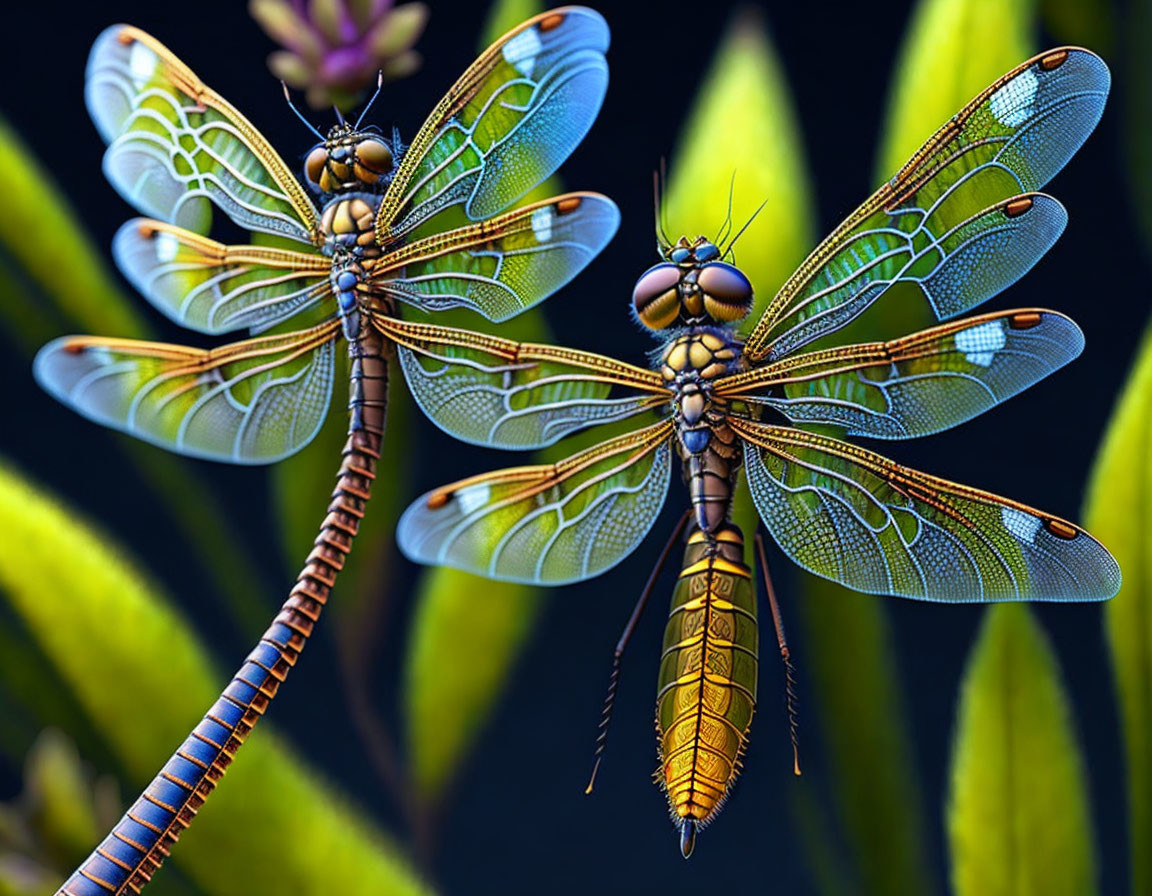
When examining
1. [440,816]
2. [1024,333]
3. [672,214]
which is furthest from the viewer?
[440,816]

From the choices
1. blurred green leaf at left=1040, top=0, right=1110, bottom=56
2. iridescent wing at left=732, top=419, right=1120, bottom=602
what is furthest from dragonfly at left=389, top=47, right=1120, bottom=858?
blurred green leaf at left=1040, top=0, right=1110, bottom=56

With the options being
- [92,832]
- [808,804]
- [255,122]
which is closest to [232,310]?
[255,122]

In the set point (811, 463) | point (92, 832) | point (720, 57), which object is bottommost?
point (92, 832)

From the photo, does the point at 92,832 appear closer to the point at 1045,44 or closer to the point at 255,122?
the point at 255,122

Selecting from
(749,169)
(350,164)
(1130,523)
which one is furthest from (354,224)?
(1130,523)

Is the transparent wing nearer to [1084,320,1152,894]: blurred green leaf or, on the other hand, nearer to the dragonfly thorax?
the dragonfly thorax

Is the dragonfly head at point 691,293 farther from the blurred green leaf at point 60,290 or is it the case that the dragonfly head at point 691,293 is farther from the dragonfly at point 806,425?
the blurred green leaf at point 60,290

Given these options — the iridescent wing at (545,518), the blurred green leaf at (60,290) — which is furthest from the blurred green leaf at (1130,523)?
the blurred green leaf at (60,290)
